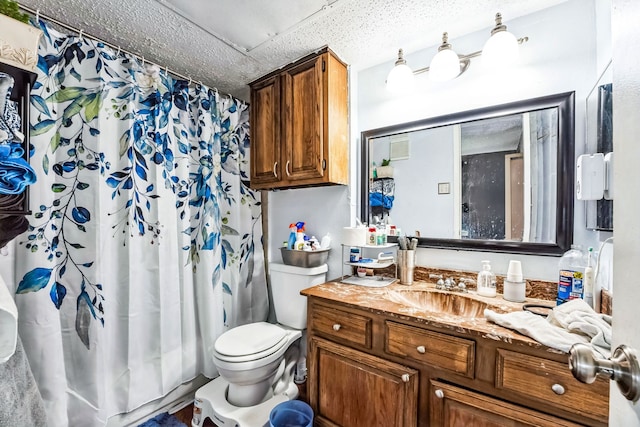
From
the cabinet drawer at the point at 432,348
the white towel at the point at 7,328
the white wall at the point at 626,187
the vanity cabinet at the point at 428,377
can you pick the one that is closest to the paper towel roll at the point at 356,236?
the vanity cabinet at the point at 428,377

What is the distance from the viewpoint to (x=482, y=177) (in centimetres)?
139

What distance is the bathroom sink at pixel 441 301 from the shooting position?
49.0 inches

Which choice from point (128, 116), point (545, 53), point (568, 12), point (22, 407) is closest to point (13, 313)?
point (22, 407)

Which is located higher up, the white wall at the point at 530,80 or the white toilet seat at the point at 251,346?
the white wall at the point at 530,80

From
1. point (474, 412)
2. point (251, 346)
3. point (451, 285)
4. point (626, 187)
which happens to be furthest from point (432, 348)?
point (251, 346)

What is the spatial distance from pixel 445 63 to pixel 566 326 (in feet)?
4.10

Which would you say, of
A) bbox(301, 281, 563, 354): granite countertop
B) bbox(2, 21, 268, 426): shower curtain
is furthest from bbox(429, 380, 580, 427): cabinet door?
bbox(2, 21, 268, 426): shower curtain

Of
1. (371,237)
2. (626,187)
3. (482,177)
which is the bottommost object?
(371,237)

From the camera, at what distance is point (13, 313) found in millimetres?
860

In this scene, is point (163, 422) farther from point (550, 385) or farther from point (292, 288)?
point (550, 385)

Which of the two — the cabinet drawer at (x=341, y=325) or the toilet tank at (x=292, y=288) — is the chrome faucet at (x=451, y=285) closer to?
the cabinet drawer at (x=341, y=325)

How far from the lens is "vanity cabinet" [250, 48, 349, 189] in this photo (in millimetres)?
1606

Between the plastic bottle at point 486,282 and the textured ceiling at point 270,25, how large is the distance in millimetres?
1215

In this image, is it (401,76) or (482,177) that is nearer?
(482,177)
